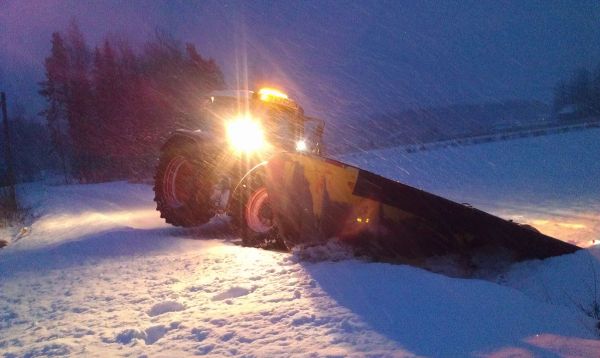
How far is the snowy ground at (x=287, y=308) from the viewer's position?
240cm

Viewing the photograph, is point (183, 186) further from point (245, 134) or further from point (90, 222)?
point (90, 222)

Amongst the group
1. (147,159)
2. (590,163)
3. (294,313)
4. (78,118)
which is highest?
(78,118)

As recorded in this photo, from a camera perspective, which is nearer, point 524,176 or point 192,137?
point 192,137

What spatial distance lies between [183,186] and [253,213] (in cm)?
238

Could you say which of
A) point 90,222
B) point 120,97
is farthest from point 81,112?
point 90,222

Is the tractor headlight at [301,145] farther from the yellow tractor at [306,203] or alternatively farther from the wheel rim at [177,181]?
the wheel rim at [177,181]

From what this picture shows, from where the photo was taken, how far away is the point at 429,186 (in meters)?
14.6

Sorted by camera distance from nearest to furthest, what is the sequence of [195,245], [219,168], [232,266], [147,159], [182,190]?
[232,266] → [195,245] → [219,168] → [182,190] → [147,159]

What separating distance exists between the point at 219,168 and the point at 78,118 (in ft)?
118

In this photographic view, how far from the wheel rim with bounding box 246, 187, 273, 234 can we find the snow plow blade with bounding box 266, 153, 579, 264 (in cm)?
82

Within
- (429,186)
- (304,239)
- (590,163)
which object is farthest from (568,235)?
(590,163)

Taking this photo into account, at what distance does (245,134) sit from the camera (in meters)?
6.47

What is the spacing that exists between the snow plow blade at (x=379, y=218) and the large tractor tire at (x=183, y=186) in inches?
87.8

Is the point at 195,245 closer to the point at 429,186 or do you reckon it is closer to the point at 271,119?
the point at 271,119
